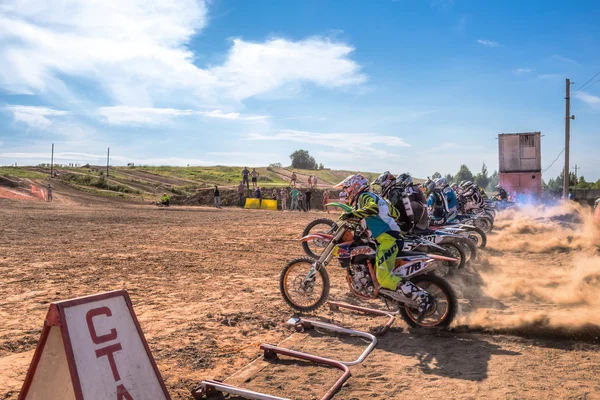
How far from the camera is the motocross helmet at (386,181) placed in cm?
838

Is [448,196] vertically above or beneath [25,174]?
beneath

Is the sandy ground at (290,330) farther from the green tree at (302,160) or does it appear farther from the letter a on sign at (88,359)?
the green tree at (302,160)

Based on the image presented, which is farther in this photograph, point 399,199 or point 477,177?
point 477,177

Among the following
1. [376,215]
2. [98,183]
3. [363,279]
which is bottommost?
[363,279]

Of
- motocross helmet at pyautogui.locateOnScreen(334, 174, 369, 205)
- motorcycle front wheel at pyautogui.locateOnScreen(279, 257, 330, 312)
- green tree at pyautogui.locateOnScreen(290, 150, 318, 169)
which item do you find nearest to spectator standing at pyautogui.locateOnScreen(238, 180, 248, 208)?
motorcycle front wheel at pyautogui.locateOnScreen(279, 257, 330, 312)

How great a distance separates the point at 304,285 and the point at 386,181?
2.63 metres

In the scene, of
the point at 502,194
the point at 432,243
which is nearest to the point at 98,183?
the point at 502,194

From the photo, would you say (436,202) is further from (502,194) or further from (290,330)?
(502,194)

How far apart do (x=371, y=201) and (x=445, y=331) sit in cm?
178

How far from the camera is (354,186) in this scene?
22.2 ft

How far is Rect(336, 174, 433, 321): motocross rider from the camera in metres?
5.76

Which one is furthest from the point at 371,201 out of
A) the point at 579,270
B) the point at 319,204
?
the point at 319,204

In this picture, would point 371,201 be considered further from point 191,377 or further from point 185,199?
point 185,199

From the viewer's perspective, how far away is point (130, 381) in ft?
10.9
